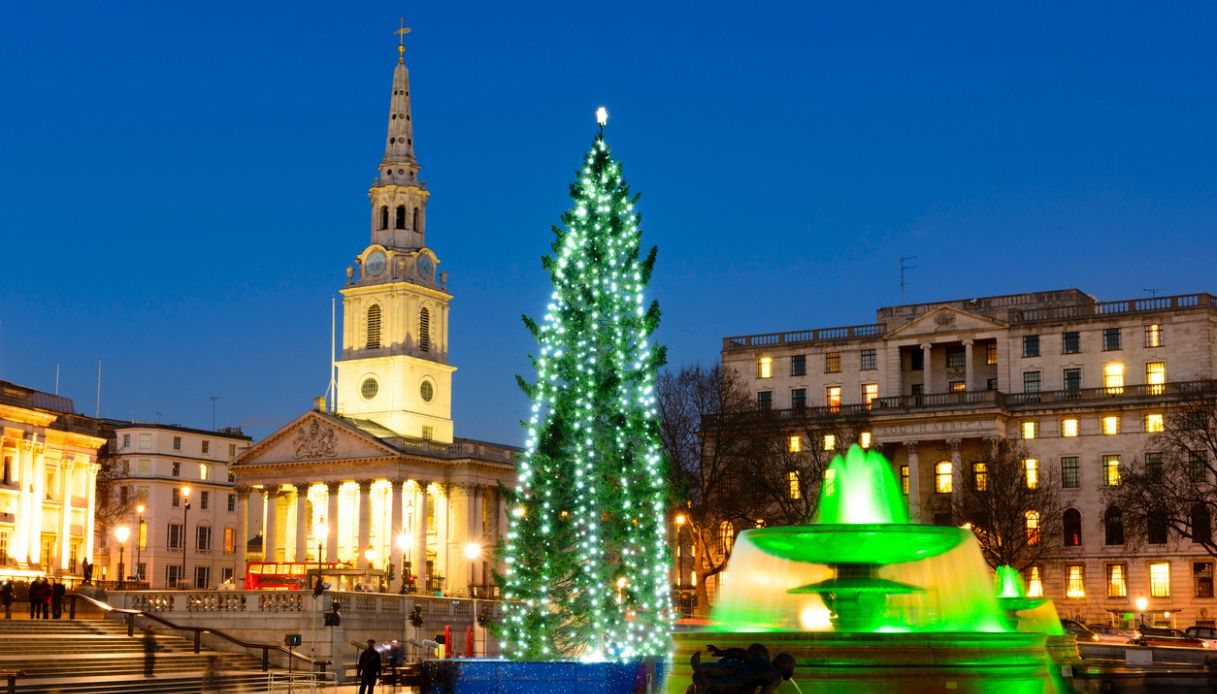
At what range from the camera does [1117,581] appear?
8344cm

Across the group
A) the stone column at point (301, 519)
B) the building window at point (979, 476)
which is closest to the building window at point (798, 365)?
the building window at point (979, 476)

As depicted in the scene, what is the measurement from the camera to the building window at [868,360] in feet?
303

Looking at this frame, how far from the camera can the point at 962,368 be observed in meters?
90.5

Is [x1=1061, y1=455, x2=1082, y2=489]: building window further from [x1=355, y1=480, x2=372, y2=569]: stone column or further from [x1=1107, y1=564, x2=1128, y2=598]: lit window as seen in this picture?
[x1=355, y1=480, x2=372, y2=569]: stone column

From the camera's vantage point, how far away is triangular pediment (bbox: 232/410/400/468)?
102938 millimetres

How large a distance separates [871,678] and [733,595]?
8.19 m

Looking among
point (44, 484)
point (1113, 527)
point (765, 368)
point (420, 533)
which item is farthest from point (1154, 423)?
point (44, 484)

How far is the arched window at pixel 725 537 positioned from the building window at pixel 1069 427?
58.5ft

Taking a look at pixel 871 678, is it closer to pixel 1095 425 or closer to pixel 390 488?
pixel 1095 425

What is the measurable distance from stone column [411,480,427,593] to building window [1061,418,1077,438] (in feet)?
123

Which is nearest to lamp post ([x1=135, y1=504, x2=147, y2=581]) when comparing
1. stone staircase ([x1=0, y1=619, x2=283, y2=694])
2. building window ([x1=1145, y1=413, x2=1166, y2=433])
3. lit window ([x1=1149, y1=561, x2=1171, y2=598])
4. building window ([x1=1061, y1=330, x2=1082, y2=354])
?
building window ([x1=1061, y1=330, x2=1082, y2=354])

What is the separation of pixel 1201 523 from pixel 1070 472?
7.61m

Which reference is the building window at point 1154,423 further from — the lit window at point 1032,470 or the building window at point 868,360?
the building window at point 868,360

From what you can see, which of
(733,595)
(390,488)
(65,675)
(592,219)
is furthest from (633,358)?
(390,488)
